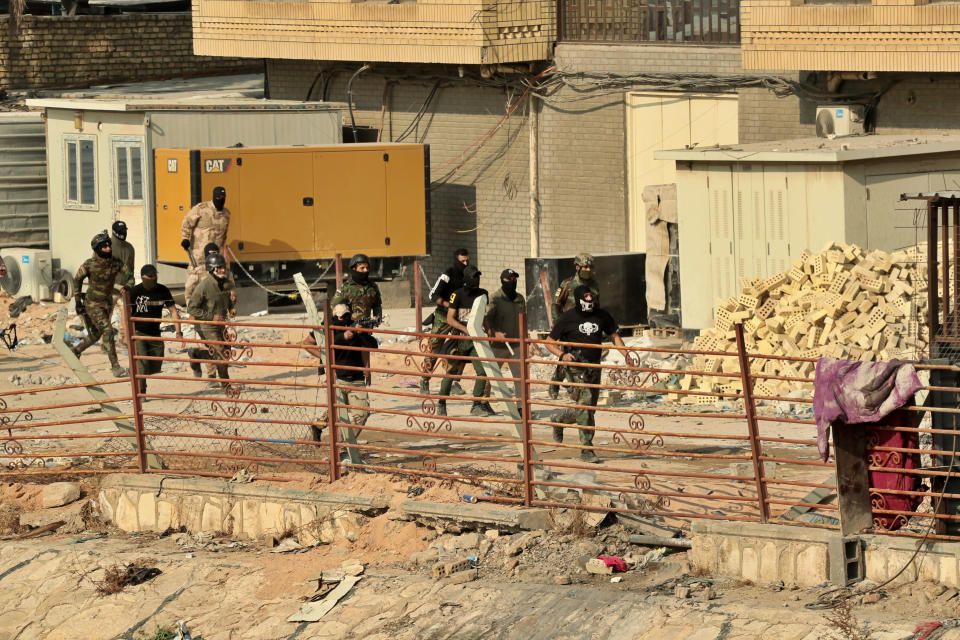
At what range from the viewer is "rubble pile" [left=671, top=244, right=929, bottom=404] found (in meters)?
17.5

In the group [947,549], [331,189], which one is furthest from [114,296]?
[947,549]

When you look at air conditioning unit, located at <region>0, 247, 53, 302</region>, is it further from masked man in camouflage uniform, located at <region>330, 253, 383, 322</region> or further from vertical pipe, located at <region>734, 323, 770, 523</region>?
vertical pipe, located at <region>734, 323, 770, 523</region>

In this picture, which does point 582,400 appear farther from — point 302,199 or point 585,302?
point 302,199

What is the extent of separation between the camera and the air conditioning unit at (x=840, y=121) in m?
21.5

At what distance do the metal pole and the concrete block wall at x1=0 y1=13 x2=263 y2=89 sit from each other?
857 inches

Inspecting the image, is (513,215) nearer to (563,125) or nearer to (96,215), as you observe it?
(563,125)

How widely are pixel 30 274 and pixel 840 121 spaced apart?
11.8m

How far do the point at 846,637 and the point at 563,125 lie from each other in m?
15.5

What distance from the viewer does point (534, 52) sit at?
81.0ft

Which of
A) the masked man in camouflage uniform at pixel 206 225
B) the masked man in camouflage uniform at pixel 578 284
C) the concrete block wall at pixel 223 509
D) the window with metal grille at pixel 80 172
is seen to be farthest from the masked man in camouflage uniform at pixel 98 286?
the window with metal grille at pixel 80 172

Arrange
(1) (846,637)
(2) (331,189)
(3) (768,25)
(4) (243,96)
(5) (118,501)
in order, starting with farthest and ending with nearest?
(4) (243,96) → (2) (331,189) → (3) (768,25) → (5) (118,501) → (1) (846,637)

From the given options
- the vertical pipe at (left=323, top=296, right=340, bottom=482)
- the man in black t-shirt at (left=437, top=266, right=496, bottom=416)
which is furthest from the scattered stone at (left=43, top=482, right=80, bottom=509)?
the man in black t-shirt at (left=437, top=266, right=496, bottom=416)

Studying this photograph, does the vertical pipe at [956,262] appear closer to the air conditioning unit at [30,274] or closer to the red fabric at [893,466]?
the red fabric at [893,466]

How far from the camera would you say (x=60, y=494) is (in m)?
14.3
